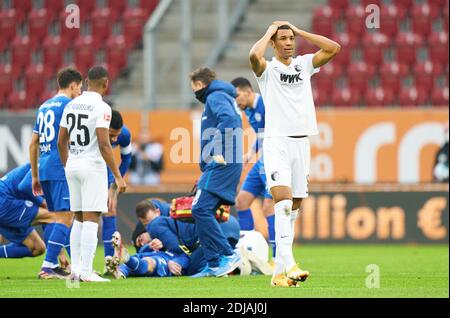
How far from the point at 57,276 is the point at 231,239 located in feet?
6.54

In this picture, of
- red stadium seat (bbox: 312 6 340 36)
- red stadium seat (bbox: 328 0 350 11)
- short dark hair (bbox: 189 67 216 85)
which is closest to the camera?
short dark hair (bbox: 189 67 216 85)

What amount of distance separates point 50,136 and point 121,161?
3.58 ft

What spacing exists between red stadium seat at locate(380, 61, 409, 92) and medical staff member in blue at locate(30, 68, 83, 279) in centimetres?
1148

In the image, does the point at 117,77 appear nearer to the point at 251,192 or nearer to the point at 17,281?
the point at 251,192

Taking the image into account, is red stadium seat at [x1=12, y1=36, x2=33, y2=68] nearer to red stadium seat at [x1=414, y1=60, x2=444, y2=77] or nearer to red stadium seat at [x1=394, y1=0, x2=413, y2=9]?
A: red stadium seat at [x1=394, y1=0, x2=413, y2=9]

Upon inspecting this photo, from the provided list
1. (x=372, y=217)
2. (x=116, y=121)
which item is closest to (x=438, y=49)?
(x=372, y=217)

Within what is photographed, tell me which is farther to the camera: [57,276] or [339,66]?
[339,66]

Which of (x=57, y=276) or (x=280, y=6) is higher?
(x=280, y=6)

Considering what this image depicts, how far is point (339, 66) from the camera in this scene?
22156mm

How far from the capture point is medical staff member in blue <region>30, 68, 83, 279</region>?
11141 mm

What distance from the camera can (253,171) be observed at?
43.6 ft

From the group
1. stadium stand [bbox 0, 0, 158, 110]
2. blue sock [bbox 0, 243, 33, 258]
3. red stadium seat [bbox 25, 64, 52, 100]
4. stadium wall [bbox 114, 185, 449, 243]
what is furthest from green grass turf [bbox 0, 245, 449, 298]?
stadium stand [bbox 0, 0, 158, 110]
